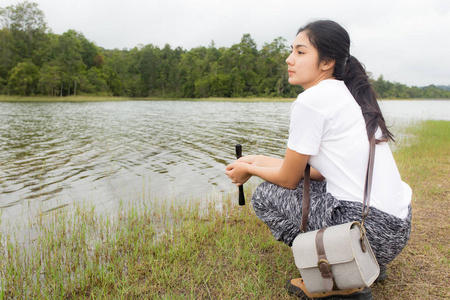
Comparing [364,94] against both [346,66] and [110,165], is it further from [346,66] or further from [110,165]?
[110,165]

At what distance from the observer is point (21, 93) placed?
182ft

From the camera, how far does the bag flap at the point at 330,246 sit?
1746 mm

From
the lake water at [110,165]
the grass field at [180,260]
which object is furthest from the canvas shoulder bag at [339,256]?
the lake water at [110,165]

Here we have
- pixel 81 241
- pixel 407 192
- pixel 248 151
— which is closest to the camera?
Answer: pixel 407 192

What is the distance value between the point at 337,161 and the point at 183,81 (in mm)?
90368

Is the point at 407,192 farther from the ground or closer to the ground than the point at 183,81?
closer to the ground

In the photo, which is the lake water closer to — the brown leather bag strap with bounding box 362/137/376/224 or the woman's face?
the woman's face

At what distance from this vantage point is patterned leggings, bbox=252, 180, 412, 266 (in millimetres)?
1912

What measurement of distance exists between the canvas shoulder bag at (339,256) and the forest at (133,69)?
64.0 meters

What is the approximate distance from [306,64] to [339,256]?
1.20 m

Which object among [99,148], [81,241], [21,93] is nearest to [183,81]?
[21,93]

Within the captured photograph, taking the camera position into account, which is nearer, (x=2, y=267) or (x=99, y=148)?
(x=2, y=267)

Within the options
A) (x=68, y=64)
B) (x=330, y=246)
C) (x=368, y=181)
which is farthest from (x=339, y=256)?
(x=68, y=64)

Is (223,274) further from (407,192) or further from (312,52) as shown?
(312,52)
